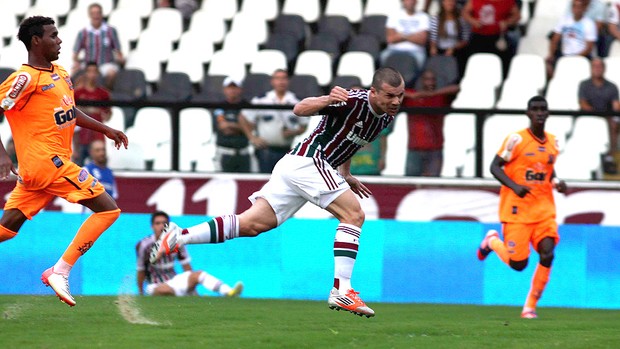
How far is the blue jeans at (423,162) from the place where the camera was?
573 inches

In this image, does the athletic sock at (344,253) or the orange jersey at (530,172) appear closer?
the athletic sock at (344,253)

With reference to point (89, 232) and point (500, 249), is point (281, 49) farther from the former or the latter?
point (89, 232)

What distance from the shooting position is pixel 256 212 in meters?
9.48

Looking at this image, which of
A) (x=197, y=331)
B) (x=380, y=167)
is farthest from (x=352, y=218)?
(x=380, y=167)

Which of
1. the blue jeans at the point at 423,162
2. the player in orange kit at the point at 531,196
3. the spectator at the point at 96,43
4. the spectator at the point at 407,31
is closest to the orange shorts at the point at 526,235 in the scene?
the player in orange kit at the point at 531,196

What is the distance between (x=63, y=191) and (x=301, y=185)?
1.88 meters

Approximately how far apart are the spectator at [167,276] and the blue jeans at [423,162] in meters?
2.55

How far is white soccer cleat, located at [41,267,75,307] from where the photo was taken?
9211 mm

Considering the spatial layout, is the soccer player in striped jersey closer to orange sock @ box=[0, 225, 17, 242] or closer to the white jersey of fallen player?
orange sock @ box=[0, 225, 17, 242]

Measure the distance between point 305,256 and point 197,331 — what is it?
5.84 metres

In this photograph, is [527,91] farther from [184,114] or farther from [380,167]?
[184,114]

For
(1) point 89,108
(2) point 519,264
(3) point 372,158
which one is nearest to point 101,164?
(1) point 89,108

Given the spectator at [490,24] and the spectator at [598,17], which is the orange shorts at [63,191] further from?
the spectator at [598,17]

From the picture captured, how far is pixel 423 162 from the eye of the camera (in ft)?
47.9
